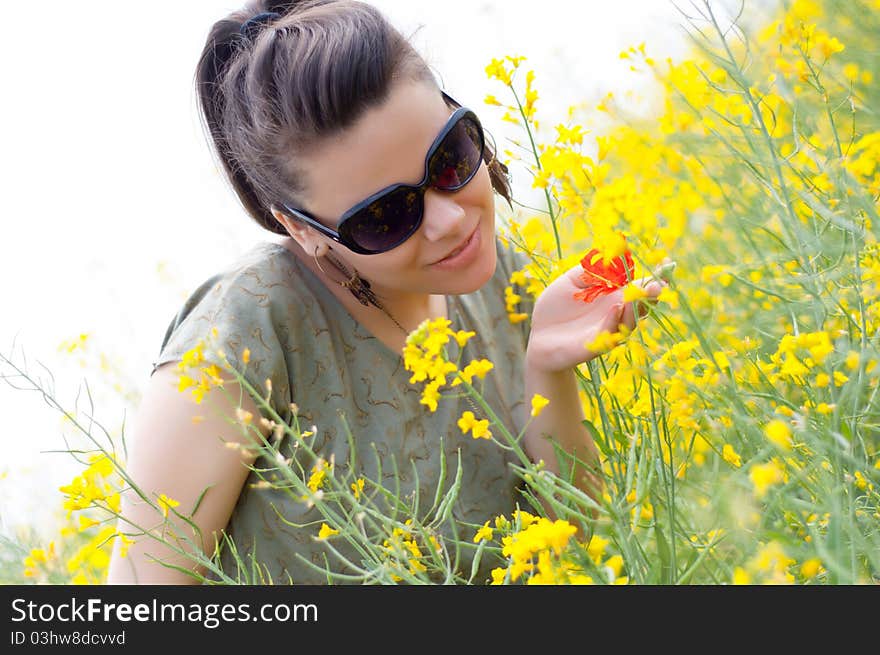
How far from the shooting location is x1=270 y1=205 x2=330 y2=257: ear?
1112 millimetres

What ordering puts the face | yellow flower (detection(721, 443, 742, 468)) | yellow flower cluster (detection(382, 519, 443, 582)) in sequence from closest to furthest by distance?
yellow flower cluster (detection(382, 519, 443, 582)), yellow flower (detection(721, 443, 742, 468)), the face

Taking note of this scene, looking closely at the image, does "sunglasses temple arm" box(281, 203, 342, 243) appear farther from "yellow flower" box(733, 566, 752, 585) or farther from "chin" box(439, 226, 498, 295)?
"yellow flower" box(733, 566, 752, 585)

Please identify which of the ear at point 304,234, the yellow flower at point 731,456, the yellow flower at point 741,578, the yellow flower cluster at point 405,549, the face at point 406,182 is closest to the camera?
the yellow flower at point 741,578

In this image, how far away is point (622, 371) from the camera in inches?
37.4

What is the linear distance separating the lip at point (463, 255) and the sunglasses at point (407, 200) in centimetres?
5

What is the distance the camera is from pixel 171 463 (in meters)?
1.04

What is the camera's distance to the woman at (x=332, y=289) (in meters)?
1.02

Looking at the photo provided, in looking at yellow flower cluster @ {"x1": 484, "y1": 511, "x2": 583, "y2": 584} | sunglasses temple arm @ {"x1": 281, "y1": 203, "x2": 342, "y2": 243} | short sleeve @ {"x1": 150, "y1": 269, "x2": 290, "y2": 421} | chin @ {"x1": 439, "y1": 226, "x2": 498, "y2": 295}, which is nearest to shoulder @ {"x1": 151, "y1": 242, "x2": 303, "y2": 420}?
short sleeve @ {"x1": 150, "y1": 269, "x2": 290, "y2": 421}

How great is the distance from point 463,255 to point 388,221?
9 cm

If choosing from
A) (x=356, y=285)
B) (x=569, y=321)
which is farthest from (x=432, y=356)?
(x=356, y=285)

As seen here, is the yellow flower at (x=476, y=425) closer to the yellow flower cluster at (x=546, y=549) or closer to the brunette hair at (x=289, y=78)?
the yellow flower cluster at (x=546, y=549)

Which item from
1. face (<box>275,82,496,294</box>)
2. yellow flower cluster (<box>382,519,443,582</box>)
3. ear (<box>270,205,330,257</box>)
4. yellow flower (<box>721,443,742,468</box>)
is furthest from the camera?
ear (<box>270,205,330,257</box>)

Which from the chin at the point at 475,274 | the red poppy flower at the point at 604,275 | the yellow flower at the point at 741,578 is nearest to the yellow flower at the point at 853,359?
the yellow flower at the point at 741,578
